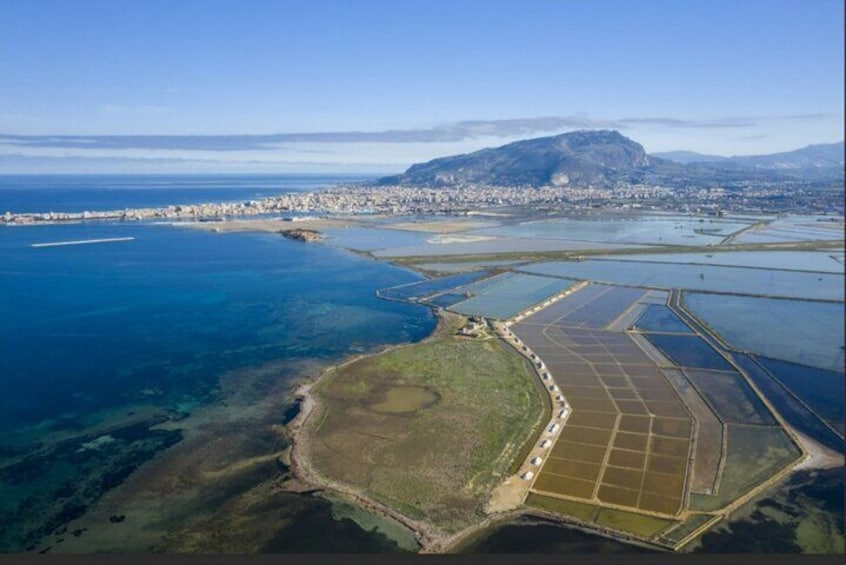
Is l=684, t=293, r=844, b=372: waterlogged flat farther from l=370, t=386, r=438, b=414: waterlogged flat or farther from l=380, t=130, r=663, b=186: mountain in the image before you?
l=380, t=130, r=663, b=186: mountain

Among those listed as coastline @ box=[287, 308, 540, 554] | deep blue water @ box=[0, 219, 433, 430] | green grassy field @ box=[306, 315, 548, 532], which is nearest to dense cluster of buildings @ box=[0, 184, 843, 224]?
deep blue water @ box=[0, 219, 433, 430]

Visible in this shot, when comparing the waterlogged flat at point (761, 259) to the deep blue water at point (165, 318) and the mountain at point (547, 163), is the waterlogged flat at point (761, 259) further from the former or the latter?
the mountain at point (547, 163)

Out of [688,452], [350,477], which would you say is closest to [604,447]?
[688,452]

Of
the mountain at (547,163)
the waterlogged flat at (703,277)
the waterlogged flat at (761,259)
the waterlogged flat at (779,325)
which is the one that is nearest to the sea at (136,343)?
the waterlogged flat at (703,277)

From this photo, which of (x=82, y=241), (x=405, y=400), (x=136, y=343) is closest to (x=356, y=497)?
(x=405, y=400)

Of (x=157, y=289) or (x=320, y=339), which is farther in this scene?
(x=157, y=289)

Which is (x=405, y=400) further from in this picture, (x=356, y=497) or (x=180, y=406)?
(x=180, y=406)

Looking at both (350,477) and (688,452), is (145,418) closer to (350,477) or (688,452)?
(350,477)
